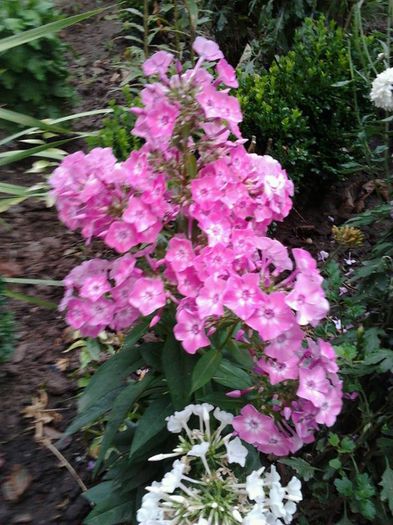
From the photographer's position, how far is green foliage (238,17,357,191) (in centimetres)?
302

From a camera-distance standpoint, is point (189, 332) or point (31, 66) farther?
point (31, 66)

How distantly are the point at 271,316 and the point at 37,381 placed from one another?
144cm

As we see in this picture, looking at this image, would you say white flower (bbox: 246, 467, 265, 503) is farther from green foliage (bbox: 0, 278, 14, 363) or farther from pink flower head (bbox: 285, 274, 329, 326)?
green foliage (bbox: 0, 278, 14, 363)

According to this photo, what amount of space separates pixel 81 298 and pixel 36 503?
0.99 m

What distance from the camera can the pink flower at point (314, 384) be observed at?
4.11 ft

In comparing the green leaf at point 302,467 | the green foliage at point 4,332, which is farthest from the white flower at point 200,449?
the green foliage at point 4,332

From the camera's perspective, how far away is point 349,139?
3195mm

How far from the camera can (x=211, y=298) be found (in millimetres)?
1197

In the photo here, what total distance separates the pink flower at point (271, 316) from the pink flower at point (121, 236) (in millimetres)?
286

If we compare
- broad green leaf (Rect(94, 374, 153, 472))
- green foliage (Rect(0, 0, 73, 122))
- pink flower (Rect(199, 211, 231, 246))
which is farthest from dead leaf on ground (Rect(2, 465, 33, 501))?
green foliage (Rect(0, 0, 73, 122))

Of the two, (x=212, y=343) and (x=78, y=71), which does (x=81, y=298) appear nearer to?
(x=212, y=343)

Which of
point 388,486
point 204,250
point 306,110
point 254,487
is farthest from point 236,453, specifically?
point 306,110

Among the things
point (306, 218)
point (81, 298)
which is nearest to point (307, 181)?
point (306, 218)

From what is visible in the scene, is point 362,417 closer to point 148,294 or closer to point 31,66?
point 148,294
